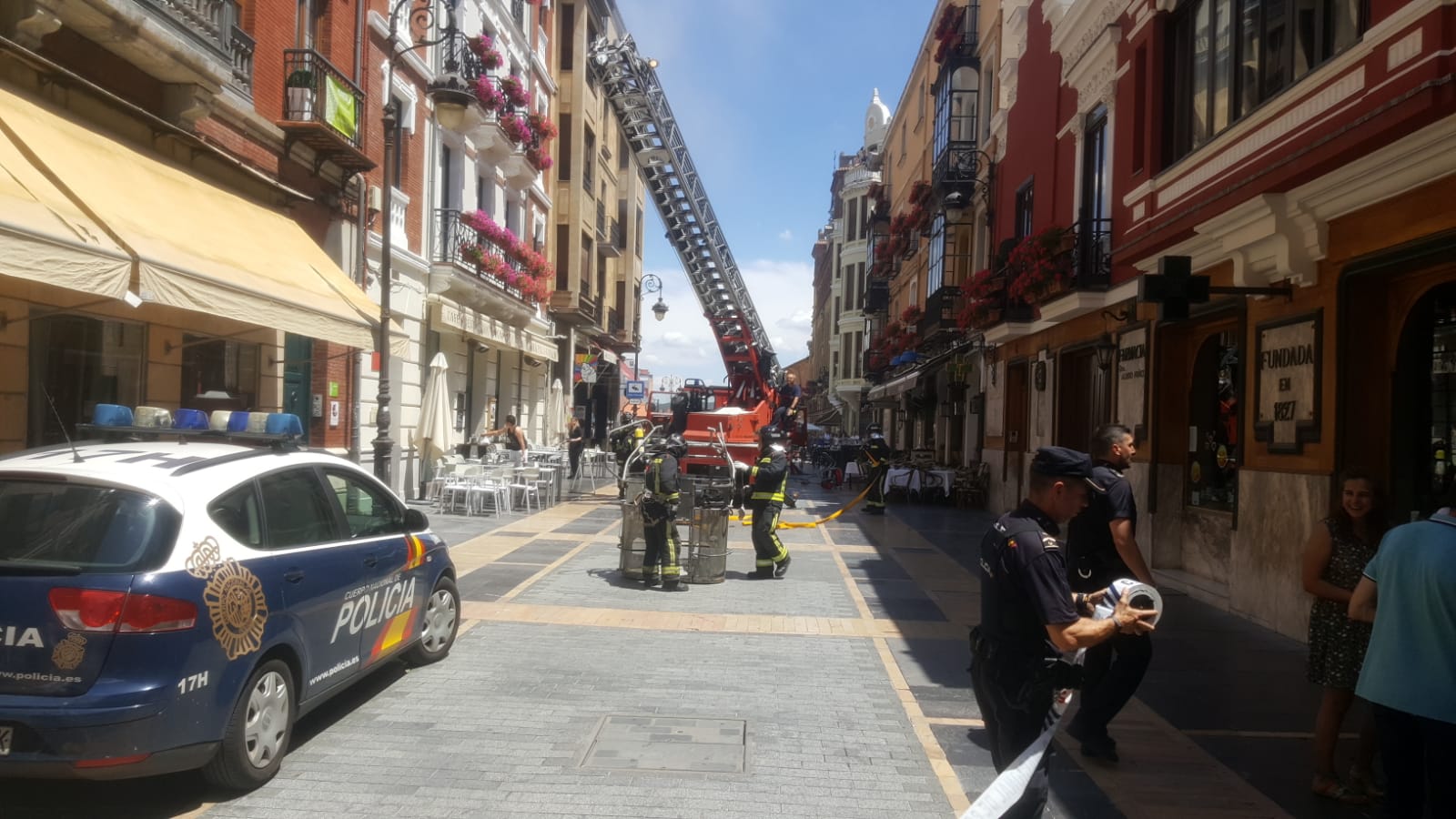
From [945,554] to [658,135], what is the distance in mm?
14342

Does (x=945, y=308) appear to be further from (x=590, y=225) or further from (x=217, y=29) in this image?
(x=217, y=29)

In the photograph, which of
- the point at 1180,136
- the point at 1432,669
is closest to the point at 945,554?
the point at 1180,136

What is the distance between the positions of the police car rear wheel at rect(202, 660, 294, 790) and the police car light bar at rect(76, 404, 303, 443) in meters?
1.42

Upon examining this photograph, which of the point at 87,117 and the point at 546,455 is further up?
the point at 87,117

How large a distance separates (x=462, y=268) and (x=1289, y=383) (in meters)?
14.5

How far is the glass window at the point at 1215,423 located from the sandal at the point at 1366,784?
19.7 feet

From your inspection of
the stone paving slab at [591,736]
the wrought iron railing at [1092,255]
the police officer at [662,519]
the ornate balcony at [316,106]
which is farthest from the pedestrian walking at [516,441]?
the stone paving slab at [591,736]

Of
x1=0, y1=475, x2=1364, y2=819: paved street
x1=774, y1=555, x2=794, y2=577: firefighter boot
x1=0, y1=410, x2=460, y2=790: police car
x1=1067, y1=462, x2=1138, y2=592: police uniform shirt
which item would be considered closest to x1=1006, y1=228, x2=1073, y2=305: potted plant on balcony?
x1=0, y1=475, x2=1364, y2=819: paved street

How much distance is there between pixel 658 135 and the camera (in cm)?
2362

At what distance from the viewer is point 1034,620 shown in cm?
336

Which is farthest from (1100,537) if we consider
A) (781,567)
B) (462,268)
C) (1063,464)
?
(462,268)

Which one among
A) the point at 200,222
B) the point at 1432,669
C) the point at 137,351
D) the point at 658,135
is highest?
the point at 658,135

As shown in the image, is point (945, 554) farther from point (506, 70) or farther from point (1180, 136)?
point (506, 70)

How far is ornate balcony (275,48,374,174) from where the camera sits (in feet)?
42.3
